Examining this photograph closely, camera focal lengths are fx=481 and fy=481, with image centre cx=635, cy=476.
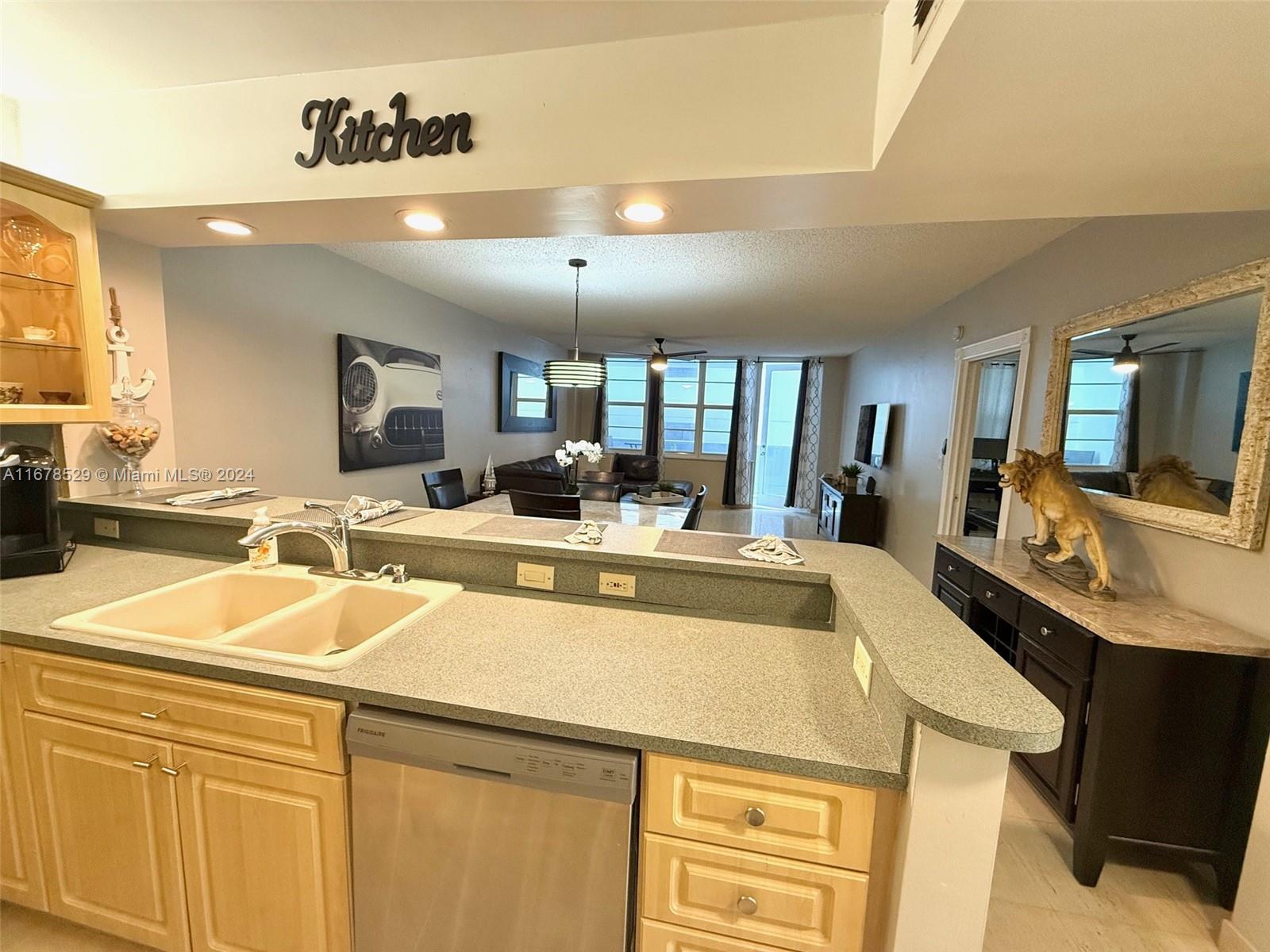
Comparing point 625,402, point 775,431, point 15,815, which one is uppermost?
point 625,402

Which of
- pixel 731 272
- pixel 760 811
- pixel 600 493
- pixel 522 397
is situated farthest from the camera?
pixel 522 397

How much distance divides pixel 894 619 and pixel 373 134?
6.53 feet

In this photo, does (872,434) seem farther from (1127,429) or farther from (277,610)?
(277,610)

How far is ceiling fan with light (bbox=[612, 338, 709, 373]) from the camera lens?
5.52m

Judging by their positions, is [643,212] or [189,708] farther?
[643,212]

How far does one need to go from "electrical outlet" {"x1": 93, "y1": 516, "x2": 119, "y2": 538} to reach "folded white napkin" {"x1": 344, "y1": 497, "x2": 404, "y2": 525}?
987mm

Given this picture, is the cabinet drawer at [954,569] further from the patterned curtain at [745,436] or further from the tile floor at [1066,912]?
→ the patterned curtain at [745,436]

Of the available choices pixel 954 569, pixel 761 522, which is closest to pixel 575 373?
pixel 954 569

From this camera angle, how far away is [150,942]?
1238mm

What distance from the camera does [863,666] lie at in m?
1.06

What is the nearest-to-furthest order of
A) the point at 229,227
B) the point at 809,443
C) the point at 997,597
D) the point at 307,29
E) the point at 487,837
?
the point at 487,837 → the point at 307,29 → the point at 229,227 → the point at 997,597 → the point at 809,443

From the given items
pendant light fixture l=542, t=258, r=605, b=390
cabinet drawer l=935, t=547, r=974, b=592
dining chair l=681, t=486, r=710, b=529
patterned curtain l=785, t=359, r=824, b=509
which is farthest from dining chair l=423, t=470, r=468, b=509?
patterned curtain l=785, t=359, r=824, b=509

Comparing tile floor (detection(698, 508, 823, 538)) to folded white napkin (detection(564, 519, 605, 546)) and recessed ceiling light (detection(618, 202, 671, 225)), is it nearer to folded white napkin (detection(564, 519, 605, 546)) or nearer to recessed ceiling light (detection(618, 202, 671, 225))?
folded white napkin (detection(564, 519, 605, 546))

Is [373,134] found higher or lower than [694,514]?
higher
